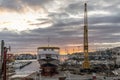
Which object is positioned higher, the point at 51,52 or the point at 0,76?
the point at 51,52

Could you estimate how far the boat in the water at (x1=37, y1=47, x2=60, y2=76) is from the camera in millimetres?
34556

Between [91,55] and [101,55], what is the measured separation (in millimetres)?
5901

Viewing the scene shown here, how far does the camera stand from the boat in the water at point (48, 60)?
34556mm

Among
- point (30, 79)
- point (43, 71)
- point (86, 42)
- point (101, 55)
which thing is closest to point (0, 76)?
point (43, 71)

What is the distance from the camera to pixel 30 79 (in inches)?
1133

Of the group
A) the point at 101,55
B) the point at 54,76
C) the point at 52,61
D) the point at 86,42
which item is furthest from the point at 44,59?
the point at 101,55

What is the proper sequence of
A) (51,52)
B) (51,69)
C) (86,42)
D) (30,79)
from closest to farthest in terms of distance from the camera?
(30,79)
(51,69)
(51,52)
(86,42)

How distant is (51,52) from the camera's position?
38.2 meters

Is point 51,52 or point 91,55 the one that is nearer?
point 51,52

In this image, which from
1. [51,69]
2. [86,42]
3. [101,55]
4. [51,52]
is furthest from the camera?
[101,55]

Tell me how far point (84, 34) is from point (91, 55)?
68910 mm

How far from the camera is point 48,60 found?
3653cm

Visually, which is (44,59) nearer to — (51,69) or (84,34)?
(51,69)

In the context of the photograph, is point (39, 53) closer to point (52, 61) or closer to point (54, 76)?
point (52, 61)
